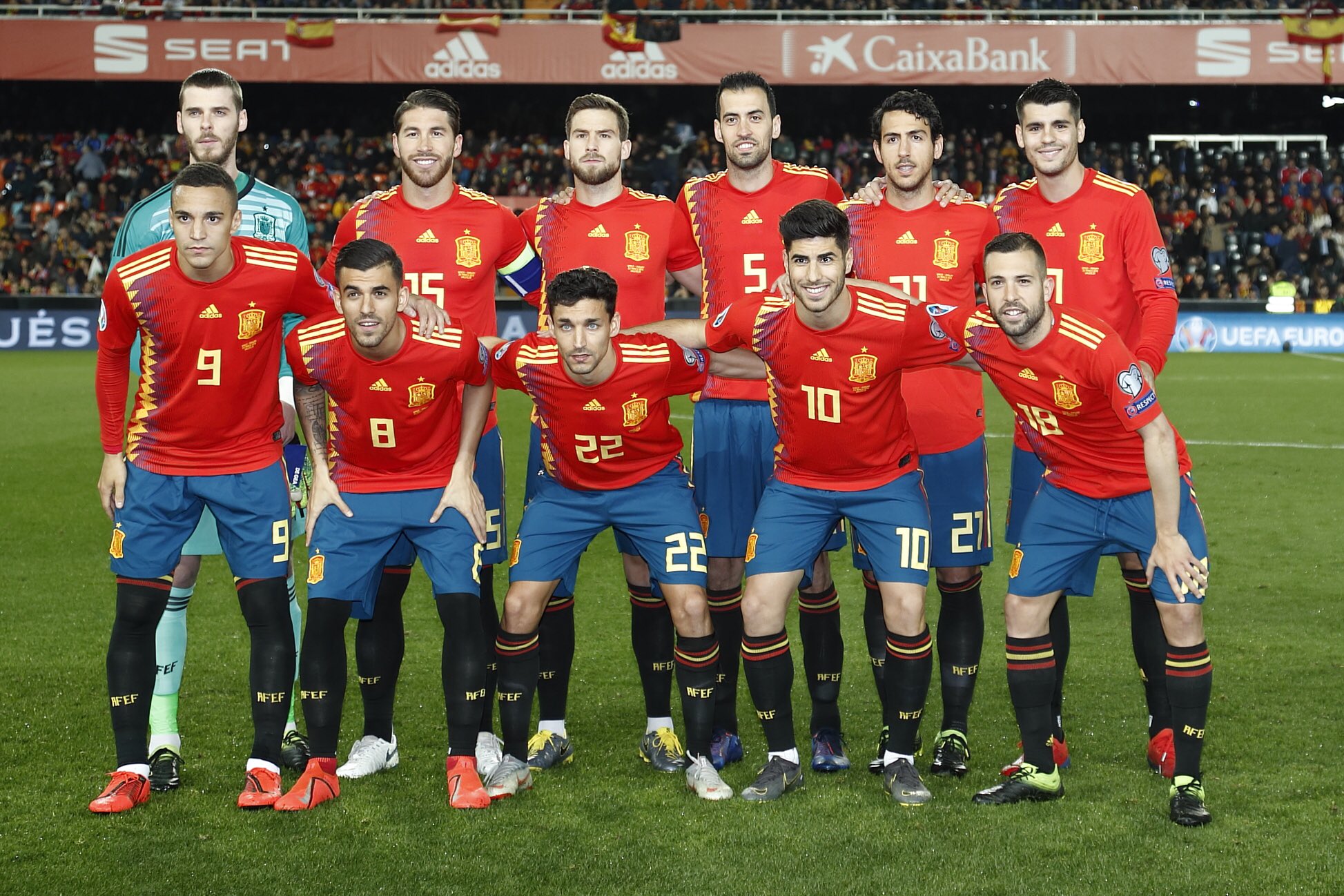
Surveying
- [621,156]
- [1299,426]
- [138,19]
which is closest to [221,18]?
[138,19]

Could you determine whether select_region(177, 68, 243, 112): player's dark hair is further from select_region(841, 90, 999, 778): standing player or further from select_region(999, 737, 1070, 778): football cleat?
select_region(999, 737, 1070, 778): football cleat

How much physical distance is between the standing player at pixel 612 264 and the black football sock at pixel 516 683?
242mm

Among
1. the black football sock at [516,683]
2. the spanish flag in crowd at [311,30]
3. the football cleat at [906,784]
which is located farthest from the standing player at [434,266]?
the spanish flag in crowd at [311,30]

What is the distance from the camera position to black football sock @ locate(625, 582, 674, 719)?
5.26 m

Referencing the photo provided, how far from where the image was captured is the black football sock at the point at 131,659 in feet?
15.1

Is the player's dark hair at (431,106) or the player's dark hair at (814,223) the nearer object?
the player's dark hair at (814,223)

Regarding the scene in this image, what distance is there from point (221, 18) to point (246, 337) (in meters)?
25.9

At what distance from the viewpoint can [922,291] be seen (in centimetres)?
522

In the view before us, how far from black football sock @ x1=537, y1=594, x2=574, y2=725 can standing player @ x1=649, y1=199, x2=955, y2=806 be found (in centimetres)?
77

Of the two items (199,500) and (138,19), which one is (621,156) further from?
(138,19)

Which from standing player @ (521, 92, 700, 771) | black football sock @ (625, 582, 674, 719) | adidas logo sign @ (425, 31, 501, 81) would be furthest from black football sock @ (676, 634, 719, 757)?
adidas logo sign @ (425, 31, 501, 81)

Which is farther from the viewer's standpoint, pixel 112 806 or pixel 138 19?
pixel 138 19

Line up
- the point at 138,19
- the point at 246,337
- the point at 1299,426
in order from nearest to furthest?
the point at 246,337 → the point at 1299,426 → the point at 138,19

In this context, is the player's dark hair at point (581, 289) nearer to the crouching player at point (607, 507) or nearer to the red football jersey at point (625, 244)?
the crouching player at point (607, 507)
